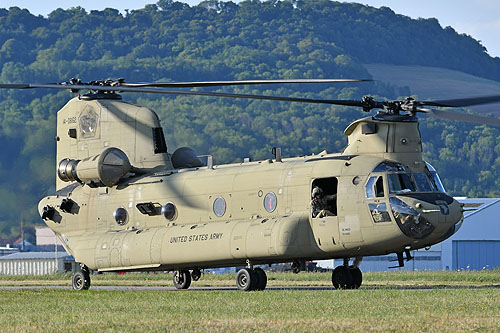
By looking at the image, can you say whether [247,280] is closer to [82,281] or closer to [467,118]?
[82,281]

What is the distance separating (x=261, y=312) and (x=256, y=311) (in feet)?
0.85

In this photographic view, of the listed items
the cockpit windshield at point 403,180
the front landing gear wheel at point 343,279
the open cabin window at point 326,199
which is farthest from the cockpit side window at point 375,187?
the front landing gear wheel at point 343,279

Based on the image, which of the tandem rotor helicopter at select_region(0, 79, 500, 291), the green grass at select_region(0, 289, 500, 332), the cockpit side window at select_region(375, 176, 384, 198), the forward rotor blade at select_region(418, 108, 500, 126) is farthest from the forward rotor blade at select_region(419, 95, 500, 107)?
the green grass at select_region(0, 289, 500, 332)

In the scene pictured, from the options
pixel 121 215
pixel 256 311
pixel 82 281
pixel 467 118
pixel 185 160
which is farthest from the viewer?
pixel 185 160

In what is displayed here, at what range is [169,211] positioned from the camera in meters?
34.8

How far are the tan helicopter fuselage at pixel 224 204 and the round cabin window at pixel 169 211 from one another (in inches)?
2.1

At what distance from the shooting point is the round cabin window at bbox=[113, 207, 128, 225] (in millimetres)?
36250

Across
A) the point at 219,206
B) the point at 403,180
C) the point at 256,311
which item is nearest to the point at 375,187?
the point at 403,180

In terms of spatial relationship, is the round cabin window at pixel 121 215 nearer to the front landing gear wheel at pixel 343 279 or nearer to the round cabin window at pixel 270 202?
the round cabin window at pixel 270 202

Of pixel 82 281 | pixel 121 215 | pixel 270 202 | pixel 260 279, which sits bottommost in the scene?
pixel 82 281

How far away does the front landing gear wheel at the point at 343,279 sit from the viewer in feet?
105

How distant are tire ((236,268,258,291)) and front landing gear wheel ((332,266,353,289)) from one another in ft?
9.20

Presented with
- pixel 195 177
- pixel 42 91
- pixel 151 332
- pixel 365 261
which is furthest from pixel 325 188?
pixel 42 91

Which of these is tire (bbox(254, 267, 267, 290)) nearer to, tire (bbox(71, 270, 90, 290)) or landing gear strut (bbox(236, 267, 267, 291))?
landing gear strut (bbox(236, 267, 267, 291))
